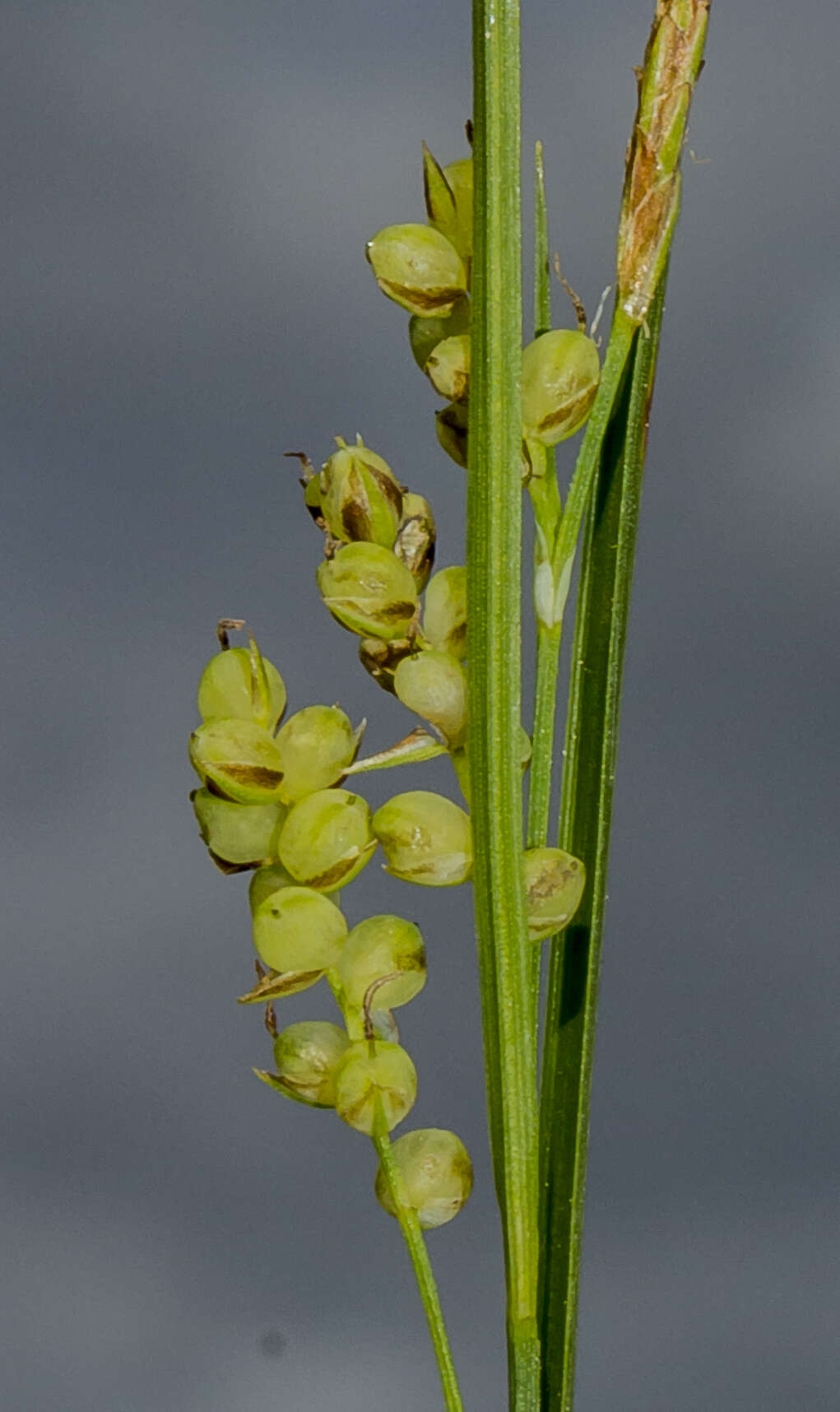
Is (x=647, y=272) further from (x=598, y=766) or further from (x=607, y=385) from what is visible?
(x=598, y=766)

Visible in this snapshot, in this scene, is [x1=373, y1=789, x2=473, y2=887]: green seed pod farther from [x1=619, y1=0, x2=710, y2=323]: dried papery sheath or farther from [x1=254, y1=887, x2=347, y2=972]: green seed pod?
[x1=619, y1=0, x2=710, y2=323]: dried papery sheath

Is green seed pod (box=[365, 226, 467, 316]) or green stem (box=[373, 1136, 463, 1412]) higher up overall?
green seed pod (box=[365, 226, 467, 316])

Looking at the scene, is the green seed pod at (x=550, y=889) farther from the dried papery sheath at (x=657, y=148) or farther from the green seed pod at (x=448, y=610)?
the dried papery sheath at (x=657, y=148)

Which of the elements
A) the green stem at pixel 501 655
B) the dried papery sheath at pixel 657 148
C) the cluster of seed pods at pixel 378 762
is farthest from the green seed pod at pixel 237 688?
the dried papery sheath at pixel 657 148

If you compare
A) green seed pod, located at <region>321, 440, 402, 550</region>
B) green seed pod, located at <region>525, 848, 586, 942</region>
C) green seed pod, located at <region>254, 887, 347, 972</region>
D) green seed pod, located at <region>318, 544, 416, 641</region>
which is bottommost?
green seed pod, located at <region>254, 887, 347, 972</region>

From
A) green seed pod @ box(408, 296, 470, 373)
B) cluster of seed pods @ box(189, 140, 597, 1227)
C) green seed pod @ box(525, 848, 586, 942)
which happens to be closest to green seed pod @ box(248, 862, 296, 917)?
cluster of seed pods @ box(189, 140, 597, 1227)

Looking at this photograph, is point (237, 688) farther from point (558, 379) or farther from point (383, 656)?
point (558, 379)
